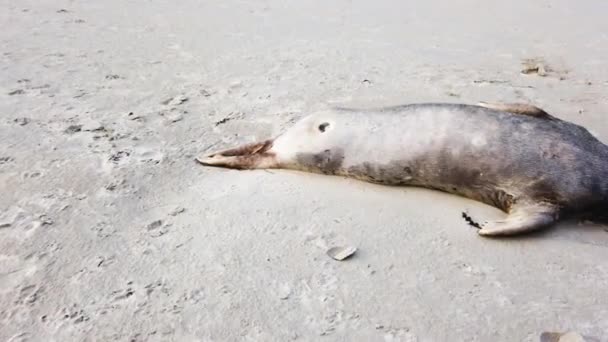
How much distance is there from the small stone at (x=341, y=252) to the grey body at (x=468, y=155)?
60cm

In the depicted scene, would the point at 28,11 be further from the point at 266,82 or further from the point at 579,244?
the point at 579,244

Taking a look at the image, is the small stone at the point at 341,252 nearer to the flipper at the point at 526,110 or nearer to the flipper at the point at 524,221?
the flipper at the point at 524,221

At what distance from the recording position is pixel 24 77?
4.44 meters

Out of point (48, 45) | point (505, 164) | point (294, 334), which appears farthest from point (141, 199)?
point (48, 45)

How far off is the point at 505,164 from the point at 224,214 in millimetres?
1362

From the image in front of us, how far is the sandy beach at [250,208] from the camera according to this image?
7.03 feet

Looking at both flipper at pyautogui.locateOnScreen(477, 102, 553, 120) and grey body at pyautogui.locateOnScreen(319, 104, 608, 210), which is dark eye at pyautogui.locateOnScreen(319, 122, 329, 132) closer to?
grey body at pyautogui.locateOnScreen(319, 104, 608, 210)

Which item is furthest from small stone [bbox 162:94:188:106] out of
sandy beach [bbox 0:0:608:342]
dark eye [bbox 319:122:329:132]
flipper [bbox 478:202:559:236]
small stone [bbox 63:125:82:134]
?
flipper [bbox 478:202:559:236]

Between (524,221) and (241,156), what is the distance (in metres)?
1.59

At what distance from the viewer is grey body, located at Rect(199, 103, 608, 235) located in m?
2.76

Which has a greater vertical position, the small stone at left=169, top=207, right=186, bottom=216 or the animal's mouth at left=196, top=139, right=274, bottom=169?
the small stone at left=169, top=207, right=186, bottom=216

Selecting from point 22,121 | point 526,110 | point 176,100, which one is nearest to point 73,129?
point 22,121

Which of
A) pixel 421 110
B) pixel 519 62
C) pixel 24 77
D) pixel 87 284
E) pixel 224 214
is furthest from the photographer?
pixel 519 62

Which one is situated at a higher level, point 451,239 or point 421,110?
point 421,110
